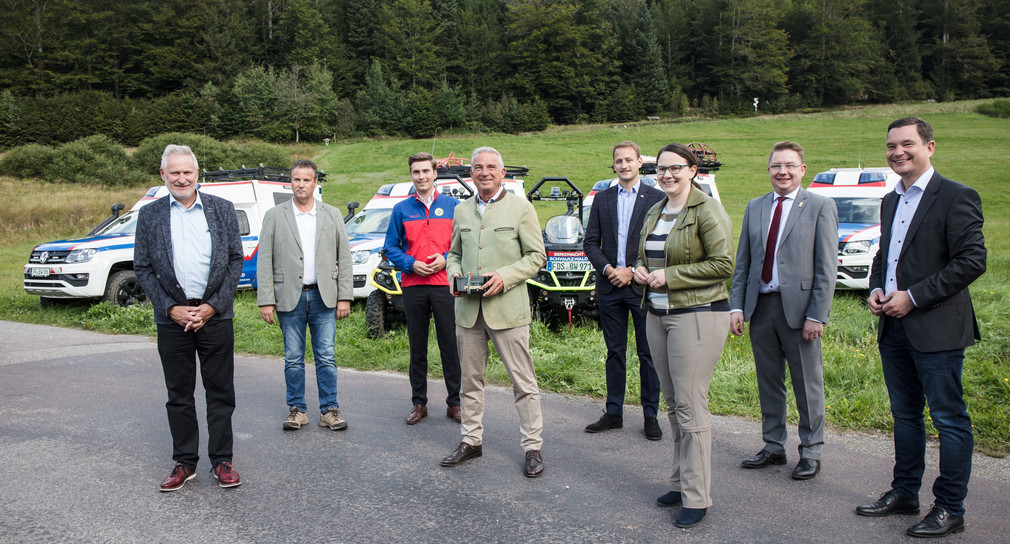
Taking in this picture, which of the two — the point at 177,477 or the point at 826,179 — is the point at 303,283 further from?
the point at 826,179

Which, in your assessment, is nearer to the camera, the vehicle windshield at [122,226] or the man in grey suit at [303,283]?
the man in grey suit at [303,283]

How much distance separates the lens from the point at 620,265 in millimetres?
5848

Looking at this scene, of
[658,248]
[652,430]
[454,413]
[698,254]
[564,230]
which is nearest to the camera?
[698,254]

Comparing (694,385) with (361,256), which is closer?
(694,385)

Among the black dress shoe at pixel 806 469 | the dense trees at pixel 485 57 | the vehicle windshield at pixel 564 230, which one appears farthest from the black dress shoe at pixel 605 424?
the dense trees at pixel 485 57

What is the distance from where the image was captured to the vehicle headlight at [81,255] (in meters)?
12.2

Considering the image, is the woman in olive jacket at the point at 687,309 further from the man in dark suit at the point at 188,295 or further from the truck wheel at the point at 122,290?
the truck wheel at the point at 122,290

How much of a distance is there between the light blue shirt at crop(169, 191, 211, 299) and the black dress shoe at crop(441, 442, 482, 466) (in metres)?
2.04

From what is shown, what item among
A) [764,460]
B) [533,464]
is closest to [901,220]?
[764,460]

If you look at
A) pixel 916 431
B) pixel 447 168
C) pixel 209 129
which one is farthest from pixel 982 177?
pixel 209 129

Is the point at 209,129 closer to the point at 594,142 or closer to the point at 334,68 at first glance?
the point at 334,68

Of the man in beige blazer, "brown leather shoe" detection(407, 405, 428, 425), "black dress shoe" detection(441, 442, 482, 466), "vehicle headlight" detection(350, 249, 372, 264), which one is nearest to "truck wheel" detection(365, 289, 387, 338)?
"vehicle headlight" detection(350, 249, 372, 264)

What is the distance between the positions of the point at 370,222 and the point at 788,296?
30.7ft

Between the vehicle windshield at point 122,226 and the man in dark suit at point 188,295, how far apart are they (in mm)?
9692
